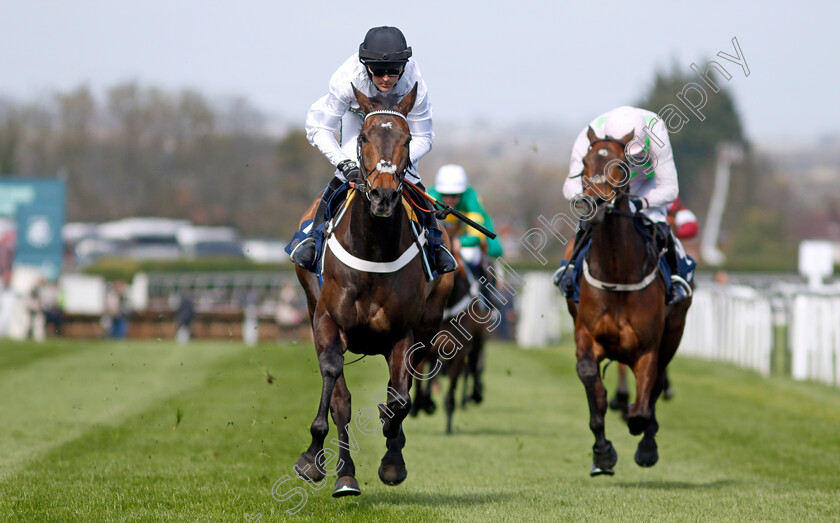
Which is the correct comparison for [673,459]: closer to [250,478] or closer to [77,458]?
[250,478]

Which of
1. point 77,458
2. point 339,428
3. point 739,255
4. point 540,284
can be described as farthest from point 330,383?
point 739,255

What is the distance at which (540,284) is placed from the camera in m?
31.6

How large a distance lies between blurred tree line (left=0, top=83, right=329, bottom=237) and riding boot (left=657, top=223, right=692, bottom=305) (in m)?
50.4

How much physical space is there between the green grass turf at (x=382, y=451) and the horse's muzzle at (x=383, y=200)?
→ 1.69 meters

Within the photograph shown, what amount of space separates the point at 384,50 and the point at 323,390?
6.80ft

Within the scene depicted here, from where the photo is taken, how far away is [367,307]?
656cm

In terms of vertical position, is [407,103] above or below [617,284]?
above

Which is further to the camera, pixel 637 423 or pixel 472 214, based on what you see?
pixel 472 214

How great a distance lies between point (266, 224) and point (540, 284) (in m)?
47.5

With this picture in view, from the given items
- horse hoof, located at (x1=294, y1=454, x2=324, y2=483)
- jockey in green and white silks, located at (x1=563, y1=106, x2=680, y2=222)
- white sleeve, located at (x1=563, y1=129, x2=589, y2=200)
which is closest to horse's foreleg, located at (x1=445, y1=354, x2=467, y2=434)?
jockey in green and white silks, located at (x1=563, y1=106, x2=680, y2=222)

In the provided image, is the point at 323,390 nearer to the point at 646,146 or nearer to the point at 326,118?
the point at 326,118

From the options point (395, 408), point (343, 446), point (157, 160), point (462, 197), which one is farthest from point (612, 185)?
point (157, 160)

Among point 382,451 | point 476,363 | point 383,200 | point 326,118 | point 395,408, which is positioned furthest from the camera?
point 476,363

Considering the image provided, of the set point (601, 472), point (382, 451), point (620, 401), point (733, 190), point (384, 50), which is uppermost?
point (733, 190)
